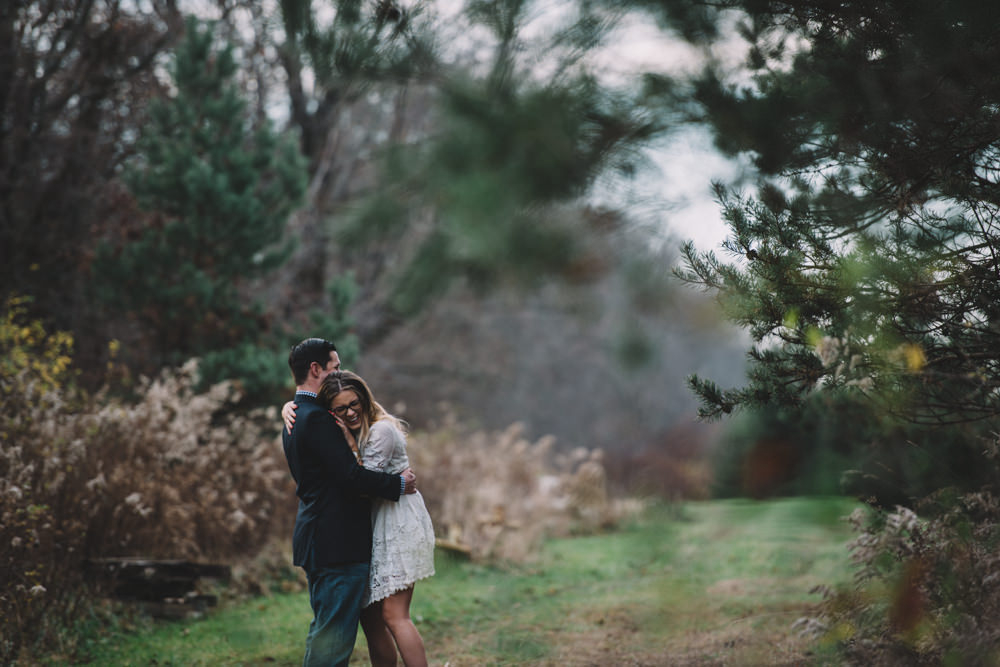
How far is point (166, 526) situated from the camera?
693cm

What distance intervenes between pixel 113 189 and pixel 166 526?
5885 millimetres

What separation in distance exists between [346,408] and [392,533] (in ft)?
2.09

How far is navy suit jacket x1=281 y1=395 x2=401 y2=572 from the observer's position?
369 cm

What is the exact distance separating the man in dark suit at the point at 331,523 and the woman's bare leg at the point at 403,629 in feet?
0.48

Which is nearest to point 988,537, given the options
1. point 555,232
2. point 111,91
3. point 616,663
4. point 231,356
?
point 616,663

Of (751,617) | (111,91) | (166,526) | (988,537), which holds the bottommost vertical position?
(751,617)

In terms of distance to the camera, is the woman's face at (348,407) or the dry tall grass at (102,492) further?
the dry tall grass at (102,492)

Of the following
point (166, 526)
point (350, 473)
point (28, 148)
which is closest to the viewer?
point (350, 473)

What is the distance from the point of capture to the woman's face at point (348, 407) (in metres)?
3.87

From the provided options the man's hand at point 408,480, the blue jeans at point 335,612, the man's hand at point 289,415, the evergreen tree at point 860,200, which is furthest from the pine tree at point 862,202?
the man's hand at point 289,415

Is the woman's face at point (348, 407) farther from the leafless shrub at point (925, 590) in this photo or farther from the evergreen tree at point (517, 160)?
the leafless shrub at point (925, 590)

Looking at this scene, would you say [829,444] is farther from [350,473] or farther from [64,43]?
[64,43]

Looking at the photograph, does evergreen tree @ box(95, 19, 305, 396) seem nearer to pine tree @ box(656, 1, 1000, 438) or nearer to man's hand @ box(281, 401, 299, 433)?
man's hand @ box(281, 401, 299, 433)

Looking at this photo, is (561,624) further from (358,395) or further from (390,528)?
(358,395)
